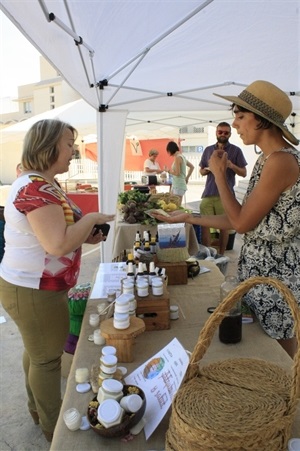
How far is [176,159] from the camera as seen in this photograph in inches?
229

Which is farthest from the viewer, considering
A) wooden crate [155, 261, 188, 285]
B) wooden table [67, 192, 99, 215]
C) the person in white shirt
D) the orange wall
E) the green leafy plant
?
the orange wall

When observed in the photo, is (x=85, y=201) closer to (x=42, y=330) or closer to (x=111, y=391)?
(x=42, y=330)

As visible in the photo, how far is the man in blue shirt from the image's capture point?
4.02m

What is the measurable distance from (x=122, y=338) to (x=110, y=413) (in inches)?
11.1

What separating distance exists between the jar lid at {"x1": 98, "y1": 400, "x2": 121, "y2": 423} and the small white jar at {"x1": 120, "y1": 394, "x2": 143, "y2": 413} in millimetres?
20

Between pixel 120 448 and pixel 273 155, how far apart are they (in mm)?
934

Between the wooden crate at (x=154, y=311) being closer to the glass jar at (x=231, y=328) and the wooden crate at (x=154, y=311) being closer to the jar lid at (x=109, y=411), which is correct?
the glass jar at (x=231, y=328)

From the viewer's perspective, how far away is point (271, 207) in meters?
1.16

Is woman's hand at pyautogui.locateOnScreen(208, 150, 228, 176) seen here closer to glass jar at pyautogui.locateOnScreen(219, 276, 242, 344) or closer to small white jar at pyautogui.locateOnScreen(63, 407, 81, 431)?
glass jar at pyautogui.locateOnScreen(219, 276, 242, 344)

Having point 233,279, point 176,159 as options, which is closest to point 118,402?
point 233,279

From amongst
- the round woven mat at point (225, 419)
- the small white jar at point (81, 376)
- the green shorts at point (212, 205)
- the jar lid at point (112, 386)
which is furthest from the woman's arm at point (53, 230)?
the green shorts at point (212, 205)

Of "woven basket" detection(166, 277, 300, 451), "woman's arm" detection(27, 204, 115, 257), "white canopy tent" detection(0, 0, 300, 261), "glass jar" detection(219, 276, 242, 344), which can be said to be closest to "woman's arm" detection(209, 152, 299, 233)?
"glass jar" detection(219, 276, 242, 344)

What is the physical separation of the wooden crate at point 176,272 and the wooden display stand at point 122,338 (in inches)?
23.7

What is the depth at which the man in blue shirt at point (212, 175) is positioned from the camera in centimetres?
402
